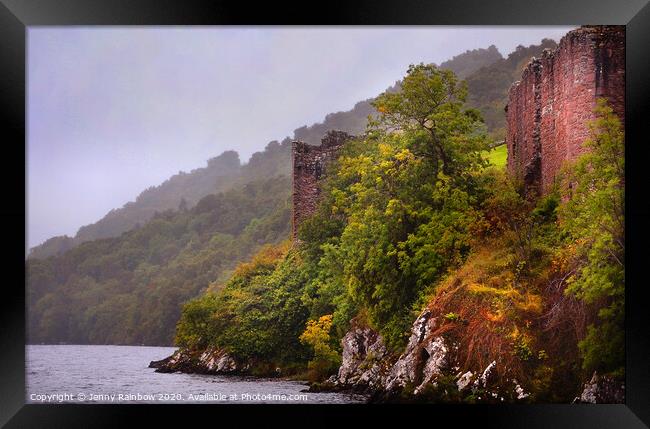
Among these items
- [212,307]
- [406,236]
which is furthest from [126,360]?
[406,236]

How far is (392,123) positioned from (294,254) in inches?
106

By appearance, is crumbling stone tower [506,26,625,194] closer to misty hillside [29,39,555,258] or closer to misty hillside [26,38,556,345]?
misty hillside [29,39,555,258]

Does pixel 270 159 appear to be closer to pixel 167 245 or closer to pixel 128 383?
pixel 167 245

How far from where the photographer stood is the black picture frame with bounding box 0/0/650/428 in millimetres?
12070

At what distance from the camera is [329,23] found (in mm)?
12273

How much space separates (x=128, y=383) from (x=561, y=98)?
7529mm

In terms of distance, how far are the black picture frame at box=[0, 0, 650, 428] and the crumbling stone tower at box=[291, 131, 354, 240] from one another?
4.15m

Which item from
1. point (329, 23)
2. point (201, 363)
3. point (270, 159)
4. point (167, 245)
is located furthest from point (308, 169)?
point (329, 23)

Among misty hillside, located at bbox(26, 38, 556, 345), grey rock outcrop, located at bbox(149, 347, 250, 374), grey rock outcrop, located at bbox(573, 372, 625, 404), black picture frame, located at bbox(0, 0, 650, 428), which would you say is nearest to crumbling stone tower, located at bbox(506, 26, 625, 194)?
misty hillside, located at bbox(26, 38, 556, 345)

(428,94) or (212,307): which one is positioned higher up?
(428,94)

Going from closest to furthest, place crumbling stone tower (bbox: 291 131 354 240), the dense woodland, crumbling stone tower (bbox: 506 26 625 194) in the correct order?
the dense woodland < crumbling stone tower (bbox: 506 26 625 194) < crumbling stone tower (bbox: 291 131 354 240)

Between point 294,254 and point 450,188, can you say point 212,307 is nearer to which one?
point 294,254

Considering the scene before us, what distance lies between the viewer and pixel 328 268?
15289 millimetres

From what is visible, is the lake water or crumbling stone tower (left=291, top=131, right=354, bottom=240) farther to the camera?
crumbling stone tower (left=291, top=131, right=354, bottom=240)
